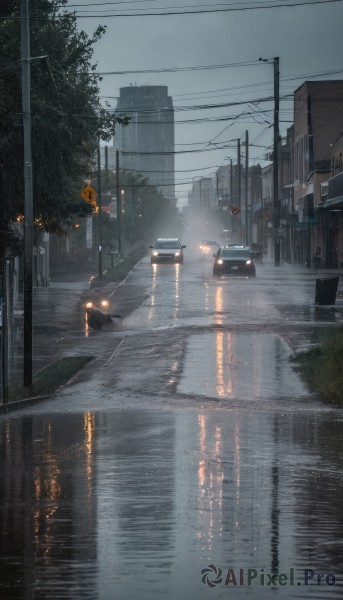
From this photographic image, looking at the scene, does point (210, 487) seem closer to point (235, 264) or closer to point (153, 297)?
point (153, 297)

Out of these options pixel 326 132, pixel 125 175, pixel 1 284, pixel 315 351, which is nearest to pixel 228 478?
pixel 1 284

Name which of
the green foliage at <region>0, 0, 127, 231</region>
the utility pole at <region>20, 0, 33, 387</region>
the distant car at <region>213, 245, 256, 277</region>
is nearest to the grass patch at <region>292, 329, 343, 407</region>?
the utility pole at <region>20, 0, 33, 387</region>

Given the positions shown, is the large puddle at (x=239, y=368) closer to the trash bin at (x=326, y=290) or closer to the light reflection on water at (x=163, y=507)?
the light reflection on water at (x=163, y=507)

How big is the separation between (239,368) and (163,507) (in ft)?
45.8

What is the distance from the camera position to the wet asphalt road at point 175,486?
24.3 feet

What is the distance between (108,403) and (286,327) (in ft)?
43.9

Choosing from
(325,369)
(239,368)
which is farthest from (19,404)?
(239,368)

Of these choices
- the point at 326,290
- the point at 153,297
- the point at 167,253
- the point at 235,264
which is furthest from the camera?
the point at 167,253

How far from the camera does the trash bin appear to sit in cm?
3800

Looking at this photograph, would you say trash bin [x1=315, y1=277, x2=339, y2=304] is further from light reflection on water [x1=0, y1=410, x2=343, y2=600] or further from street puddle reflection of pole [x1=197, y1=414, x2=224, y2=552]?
street puddle reflection of pole [x1=197, y1=414, x2=224, y2=552]

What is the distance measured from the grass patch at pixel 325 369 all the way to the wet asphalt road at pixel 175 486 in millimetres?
263

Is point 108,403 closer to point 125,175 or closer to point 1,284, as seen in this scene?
point 1,284

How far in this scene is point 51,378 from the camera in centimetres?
2223

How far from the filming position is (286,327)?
3148 cm
